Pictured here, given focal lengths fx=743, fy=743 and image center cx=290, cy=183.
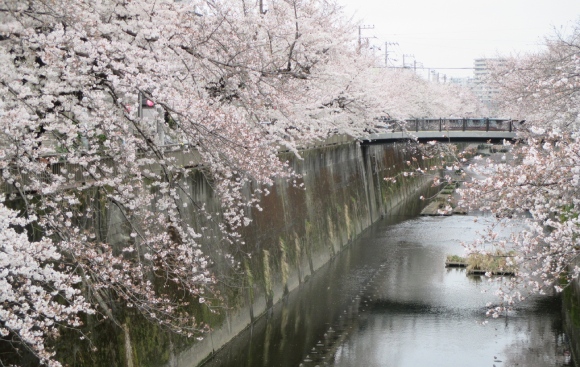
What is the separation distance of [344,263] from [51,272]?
70.8ft

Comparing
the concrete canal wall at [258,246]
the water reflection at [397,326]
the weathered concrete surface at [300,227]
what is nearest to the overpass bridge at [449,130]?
the concrete canal wall at [258,246]

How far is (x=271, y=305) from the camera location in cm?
2144

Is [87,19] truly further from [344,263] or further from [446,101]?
[446,101]

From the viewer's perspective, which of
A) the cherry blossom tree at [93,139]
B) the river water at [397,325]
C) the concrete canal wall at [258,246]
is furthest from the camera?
the river water at [397,325]

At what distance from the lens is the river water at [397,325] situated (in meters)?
17.1

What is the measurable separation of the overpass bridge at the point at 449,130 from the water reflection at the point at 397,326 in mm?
8220

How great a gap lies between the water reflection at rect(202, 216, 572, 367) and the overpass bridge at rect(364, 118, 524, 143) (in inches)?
324

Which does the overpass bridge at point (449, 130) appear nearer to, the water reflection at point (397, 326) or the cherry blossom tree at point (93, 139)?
the water reflection at point (397, 326)

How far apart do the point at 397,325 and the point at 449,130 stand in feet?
54.1

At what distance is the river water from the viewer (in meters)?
17.1

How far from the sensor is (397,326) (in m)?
19.7

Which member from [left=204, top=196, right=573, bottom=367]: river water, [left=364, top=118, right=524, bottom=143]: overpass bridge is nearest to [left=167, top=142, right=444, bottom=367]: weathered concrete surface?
[left=204, top=196, right=573, bottom=367]: river water

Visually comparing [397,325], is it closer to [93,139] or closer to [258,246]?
[258,246]

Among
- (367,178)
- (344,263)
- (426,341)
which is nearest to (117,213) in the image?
(426,341)
